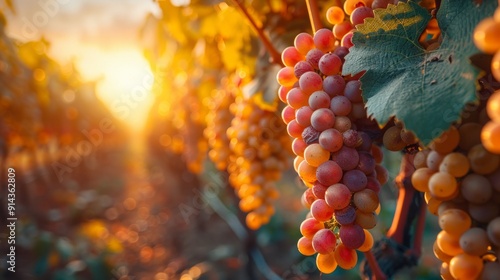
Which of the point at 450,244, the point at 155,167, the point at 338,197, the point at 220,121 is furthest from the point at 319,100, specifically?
the point at 155,167

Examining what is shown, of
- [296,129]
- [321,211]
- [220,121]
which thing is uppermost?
[220,121]

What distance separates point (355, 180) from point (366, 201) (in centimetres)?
3

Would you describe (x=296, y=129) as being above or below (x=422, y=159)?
above

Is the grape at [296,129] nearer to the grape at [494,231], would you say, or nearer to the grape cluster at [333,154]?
the grape cluster at [333,154]

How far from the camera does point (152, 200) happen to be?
7.01 m

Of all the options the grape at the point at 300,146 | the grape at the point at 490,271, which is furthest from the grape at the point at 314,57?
the grape at the point at 490,271

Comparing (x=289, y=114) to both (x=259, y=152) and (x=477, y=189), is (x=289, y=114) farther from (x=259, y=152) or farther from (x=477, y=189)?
(x=259, y=152)

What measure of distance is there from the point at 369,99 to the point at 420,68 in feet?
0.24

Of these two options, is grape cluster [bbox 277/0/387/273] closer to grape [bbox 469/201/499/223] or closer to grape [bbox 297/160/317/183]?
grape [bbox 297/160/317/183]

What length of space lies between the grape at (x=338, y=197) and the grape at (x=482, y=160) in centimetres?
15

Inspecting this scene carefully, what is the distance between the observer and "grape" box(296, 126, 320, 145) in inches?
21.5

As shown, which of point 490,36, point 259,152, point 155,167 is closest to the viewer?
point 490,36

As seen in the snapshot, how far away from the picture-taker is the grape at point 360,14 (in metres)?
0.57

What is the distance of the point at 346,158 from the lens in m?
0.53
